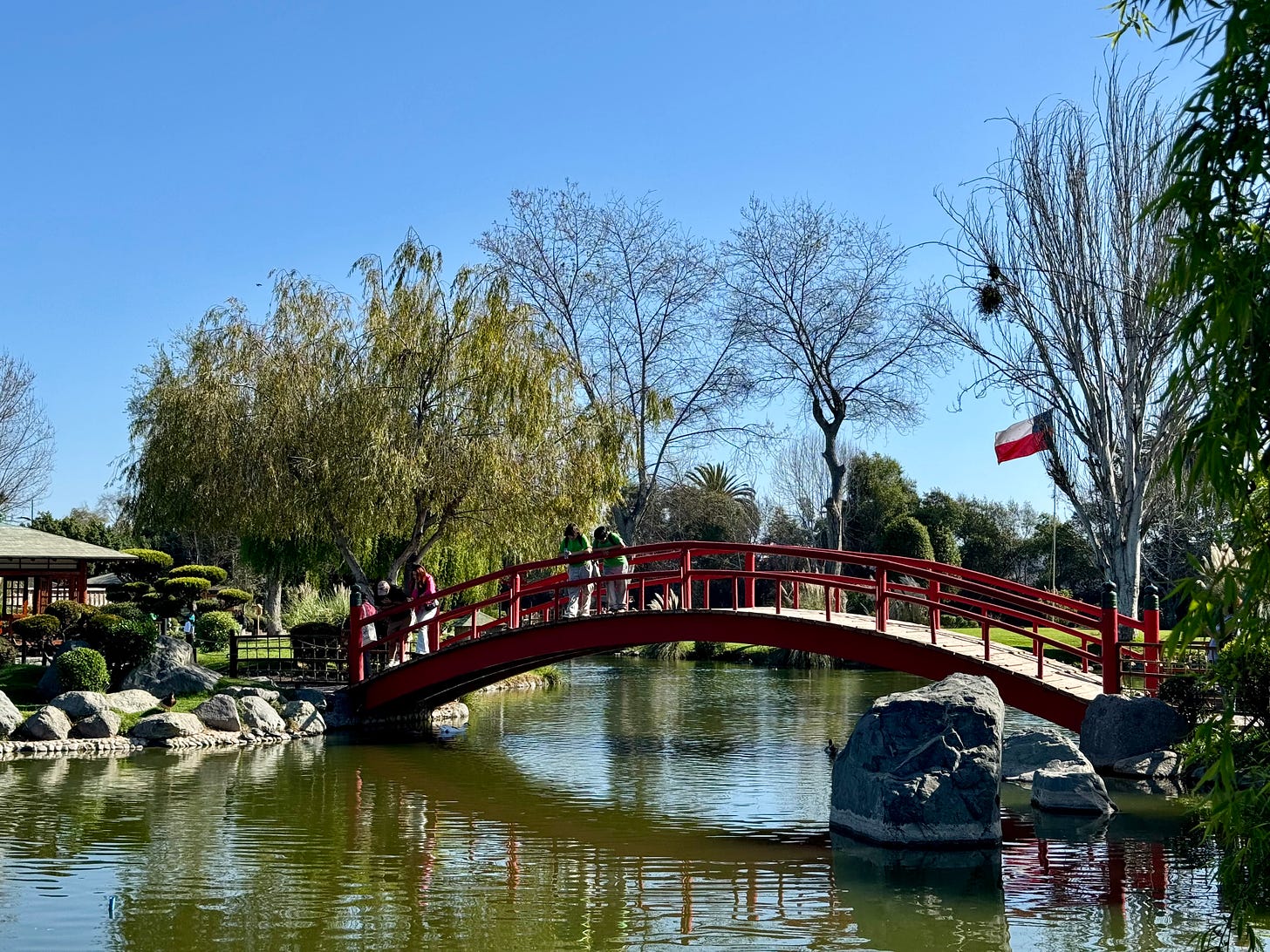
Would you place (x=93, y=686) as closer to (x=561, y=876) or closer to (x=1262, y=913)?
(x=561, y=876)

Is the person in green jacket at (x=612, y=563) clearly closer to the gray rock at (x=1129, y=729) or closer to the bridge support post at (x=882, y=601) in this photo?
the bridge support post at (x=882, y=601)

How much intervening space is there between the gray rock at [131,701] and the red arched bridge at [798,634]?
283 centimetres

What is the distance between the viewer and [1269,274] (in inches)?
184

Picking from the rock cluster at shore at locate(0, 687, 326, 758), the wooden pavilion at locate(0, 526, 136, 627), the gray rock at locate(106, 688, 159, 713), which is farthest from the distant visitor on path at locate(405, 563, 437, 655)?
the wooden pavilion at locate(0, 526, 136, 627)

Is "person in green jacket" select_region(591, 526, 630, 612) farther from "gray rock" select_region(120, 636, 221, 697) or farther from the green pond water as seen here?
"gray rock" select_region(120, 636, 221, 697)

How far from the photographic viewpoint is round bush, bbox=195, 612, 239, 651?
87.8ft

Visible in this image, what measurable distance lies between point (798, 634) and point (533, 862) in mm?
5910

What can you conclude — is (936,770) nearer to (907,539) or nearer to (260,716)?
(260,716)

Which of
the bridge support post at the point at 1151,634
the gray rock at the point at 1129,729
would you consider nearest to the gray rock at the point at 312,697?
the gray rock at the point at 1129,729

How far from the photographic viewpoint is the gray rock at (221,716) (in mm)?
17547

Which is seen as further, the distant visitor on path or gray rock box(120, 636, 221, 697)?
the distant visitor on path

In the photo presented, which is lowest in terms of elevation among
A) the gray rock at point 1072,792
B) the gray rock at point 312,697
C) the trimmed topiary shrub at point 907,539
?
the gray rock at point 1072,792

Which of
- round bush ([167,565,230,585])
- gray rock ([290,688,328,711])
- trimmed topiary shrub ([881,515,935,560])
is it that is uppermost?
trimmed topiary shrub ([881,515,935,560])

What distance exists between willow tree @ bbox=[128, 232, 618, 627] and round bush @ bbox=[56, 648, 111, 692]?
3.31 m
